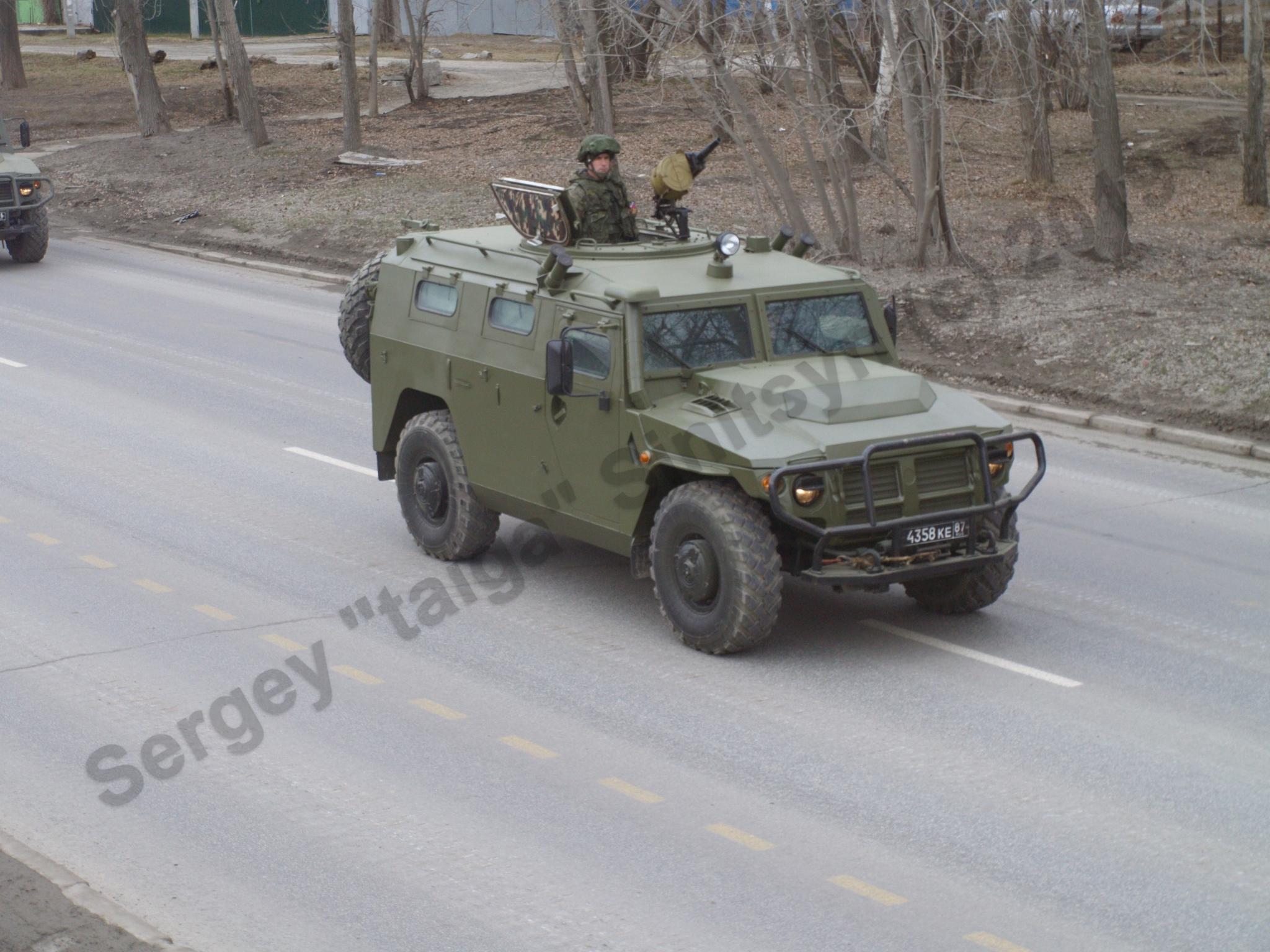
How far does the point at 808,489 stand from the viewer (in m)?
8.53

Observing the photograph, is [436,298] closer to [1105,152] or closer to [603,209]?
[603,209]

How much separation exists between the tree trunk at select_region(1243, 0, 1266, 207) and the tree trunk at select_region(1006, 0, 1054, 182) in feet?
9.15

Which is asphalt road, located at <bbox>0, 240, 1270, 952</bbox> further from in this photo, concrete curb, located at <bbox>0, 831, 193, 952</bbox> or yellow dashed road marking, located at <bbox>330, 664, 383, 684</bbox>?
concrete curb, located at <bbox>0, 831, 193, 952</bbox>

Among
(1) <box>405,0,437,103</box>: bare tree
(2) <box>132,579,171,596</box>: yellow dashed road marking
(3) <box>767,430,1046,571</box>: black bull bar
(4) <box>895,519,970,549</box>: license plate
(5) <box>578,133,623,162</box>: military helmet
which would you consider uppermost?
(1) <box>405,0,437,103</box>: bare tree

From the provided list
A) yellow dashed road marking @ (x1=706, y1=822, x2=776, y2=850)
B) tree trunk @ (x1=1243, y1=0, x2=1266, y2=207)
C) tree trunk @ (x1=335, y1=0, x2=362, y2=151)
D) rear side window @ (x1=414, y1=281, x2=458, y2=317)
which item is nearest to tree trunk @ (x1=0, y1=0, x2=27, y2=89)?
tree trunk @ (x1=335, y1=0, x2=362, y2=151)

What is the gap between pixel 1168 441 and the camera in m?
14.5

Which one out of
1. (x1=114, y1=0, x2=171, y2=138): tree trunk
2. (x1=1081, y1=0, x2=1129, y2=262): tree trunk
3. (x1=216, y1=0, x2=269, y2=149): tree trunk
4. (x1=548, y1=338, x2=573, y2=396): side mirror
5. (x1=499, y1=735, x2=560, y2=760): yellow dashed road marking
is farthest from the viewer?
(x1=114, y1=0, x2=171, y2=138): tree trunk

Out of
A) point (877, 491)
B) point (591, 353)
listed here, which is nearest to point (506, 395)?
point (591, 353)

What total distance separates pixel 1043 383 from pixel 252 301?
33.7 feet

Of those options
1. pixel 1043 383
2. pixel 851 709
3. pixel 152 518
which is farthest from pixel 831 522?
pixel 1043 383

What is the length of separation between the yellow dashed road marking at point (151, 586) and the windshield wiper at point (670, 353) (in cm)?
350

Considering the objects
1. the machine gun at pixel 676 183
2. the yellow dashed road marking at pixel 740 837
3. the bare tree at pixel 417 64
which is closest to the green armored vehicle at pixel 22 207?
the bare tree at pixel 417 64

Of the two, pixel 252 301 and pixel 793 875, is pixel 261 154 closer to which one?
pixel 252 301

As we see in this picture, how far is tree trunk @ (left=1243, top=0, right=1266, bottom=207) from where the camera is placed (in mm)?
21422
